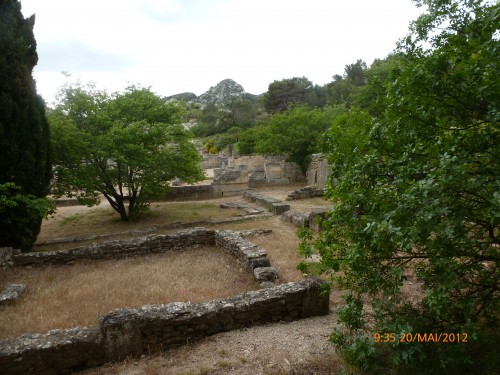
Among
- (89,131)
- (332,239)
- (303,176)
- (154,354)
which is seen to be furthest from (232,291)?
(303,176)

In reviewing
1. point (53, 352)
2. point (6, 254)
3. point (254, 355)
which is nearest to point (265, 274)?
point (254, 355)

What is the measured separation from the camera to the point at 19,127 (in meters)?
9.12

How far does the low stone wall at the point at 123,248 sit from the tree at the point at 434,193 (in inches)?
269

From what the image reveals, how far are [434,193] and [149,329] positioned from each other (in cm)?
373

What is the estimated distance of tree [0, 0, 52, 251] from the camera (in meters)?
8.73

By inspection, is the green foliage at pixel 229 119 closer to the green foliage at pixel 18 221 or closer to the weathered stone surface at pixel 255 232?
the weathered stone surface at pixel 255 232

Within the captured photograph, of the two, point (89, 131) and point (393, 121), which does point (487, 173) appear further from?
point (89, 131)

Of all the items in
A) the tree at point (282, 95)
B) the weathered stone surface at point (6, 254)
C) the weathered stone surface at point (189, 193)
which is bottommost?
the weathered stone surface at point (6, 254)

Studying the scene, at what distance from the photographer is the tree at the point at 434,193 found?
7.63 feet

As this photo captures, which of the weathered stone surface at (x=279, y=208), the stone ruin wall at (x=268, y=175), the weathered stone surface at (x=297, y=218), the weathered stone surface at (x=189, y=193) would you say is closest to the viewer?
the weathered stone surface at (x=297, y=218)

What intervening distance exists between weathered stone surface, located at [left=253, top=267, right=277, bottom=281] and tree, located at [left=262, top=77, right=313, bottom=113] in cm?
4969

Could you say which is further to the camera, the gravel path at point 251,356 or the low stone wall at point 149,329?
the low stone wall at point 149,329

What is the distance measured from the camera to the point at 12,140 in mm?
8844

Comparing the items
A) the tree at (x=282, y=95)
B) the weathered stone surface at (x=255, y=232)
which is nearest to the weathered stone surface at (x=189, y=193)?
the weathered stone surface at (x=255, y=232)
